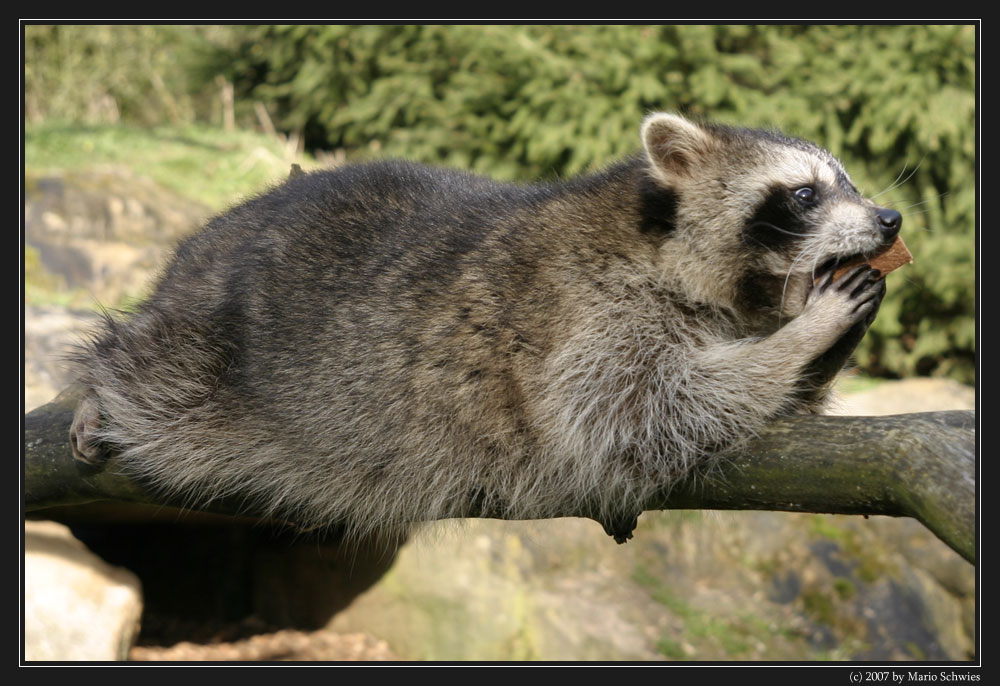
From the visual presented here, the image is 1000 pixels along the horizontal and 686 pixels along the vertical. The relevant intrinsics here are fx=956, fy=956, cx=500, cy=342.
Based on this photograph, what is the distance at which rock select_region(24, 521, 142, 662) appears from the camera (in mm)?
6566

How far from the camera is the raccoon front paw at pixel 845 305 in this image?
362cm

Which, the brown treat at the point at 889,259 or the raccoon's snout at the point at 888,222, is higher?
the raccoon's snout at the point at 888,222

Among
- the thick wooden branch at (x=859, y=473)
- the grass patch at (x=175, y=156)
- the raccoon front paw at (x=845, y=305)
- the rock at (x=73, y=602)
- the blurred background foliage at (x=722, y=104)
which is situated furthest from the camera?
the grass patch at (x=175, y=156)

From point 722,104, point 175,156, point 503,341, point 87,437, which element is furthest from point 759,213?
point 175,156

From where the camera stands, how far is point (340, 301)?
14.3 feet

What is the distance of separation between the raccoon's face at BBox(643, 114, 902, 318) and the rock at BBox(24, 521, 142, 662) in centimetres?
509

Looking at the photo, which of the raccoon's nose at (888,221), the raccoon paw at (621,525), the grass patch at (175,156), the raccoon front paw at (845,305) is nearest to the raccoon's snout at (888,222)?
the raccoon's nose at (888,221)

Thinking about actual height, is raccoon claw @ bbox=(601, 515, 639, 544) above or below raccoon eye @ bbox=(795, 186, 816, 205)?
below

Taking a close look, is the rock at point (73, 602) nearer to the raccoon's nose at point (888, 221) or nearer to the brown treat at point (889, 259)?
the brown treat at point (889, 259)

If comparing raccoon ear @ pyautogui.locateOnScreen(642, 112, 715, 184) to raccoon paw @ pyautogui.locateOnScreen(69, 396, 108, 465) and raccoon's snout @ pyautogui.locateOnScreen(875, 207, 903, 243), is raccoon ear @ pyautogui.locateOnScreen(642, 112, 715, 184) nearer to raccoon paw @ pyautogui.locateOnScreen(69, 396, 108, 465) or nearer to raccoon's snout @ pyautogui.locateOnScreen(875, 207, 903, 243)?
raccoon's snout @ pyautogui.locateOnScreen(875, 207, 903, 243)

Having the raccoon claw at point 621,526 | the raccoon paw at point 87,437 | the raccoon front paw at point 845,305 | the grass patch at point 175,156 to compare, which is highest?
the raccoon front paw at point 845,305

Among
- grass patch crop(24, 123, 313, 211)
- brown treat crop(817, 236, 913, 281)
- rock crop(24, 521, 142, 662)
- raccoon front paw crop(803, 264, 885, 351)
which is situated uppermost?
brown treat crop(817, 236, 913, 281)

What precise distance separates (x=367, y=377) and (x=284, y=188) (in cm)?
145

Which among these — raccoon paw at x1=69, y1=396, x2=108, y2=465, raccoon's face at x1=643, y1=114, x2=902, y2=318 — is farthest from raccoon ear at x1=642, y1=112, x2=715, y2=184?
raccoon paw at x1=69, y1=396, x2=108, y2=465
